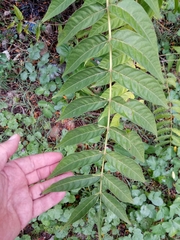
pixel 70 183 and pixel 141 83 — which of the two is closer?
pixel 141 83

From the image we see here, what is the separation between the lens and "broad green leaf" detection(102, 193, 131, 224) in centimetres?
122

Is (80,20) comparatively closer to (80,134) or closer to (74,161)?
(80,134)

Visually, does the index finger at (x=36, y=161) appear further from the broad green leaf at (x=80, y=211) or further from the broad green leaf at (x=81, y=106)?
the broad green leaf at (x=81, y=106)

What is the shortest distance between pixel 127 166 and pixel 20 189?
0.91 meters

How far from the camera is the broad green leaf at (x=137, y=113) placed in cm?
111

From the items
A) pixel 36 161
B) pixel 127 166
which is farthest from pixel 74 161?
pixel 36 161

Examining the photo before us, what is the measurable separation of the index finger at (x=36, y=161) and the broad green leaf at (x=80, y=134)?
72cm

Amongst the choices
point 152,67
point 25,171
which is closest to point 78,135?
point 152,67

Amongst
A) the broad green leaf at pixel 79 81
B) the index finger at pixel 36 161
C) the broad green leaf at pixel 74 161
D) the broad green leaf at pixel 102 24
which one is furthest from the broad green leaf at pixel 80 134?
the index finger at pixel 36 161

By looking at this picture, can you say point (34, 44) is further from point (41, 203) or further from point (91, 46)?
point (91, 46)

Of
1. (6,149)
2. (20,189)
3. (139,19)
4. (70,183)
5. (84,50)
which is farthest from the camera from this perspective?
(20,189)

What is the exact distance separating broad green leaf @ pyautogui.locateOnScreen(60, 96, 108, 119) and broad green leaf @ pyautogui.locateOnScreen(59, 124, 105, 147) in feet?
0.23

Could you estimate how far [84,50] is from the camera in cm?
113

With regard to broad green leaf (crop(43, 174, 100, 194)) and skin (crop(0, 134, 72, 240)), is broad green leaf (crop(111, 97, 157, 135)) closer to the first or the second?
broad green leaf (crop(43, 174, 100, 194))
